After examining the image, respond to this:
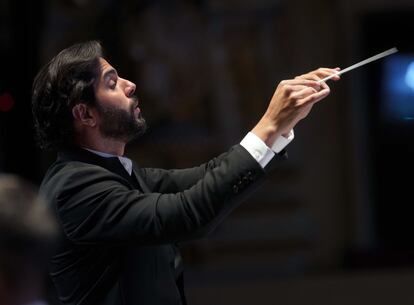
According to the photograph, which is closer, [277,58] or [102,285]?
[102,285]

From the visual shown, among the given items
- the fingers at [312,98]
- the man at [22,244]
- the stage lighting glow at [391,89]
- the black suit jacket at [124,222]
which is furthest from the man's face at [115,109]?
the stage lighting glow at [391,89]

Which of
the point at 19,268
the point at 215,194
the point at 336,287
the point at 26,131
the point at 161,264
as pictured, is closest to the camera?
the point at 19,268

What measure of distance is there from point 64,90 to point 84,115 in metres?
0.11

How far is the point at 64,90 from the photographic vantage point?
3.36m

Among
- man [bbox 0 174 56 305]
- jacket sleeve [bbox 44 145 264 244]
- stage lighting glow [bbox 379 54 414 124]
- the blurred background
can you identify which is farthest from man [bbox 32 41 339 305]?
stage lighting glow [bbox 379 54 414 124]

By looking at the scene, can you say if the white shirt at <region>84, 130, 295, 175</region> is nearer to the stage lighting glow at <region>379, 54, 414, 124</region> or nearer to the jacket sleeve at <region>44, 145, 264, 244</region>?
the jacket sleeve at <region>44, 145, 264, 244</region>

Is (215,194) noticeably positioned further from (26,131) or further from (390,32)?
(390,32)

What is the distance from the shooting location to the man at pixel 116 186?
10.3ft

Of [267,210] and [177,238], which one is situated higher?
[177,238]

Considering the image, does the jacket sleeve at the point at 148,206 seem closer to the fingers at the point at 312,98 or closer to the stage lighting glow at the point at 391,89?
the fingers at the point at 312,98

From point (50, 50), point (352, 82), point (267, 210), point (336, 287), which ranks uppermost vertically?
point (50, 50)

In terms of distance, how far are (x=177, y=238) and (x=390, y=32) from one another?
20.4 feet

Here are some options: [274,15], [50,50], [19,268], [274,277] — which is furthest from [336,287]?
[19,268]

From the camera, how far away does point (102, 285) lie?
Answer: 10.7 feet
